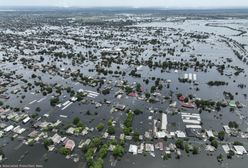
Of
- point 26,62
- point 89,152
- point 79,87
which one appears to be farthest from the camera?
point 26,62

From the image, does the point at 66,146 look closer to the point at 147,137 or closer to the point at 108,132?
the point at 108,132

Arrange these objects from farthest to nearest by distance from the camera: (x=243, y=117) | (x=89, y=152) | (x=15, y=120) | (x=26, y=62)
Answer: (x=26, y=62) < (x=243, y=117) < (x=15, y=120) < (x=89, y=152)

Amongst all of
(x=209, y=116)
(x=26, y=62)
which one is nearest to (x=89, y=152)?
(x=209, y=116)

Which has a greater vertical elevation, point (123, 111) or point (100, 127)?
point (100, 127)

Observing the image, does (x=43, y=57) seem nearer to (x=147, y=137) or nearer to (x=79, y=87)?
(x=79, y=87)

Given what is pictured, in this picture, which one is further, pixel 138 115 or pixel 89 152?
pixel 138 115

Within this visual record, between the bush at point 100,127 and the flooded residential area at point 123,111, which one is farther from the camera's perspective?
the bush at point 100,127

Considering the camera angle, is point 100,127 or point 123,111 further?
point 123,111

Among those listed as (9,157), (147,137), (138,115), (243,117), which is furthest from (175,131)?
(9,157)

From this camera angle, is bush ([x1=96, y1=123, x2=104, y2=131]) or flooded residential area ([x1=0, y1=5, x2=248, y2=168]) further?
bush ([x1=96, y1=123, x2=104, y2=131])
